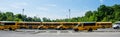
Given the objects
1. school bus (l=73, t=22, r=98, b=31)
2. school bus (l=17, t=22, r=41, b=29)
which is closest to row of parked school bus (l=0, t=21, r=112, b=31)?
school bus (l=17, t=22, r=41, b=29)

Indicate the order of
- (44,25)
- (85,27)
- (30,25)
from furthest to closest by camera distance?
(30,25)
(44,25)
(85,27)

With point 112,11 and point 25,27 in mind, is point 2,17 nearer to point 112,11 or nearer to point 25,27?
point 112,11

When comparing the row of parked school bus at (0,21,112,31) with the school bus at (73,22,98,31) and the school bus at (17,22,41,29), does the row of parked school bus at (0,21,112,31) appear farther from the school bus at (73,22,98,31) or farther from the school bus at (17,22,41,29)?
the school bus at (73,22,98,31)

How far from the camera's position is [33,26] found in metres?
68.0

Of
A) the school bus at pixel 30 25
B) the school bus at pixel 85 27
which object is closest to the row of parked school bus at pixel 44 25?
the school bus at pixel 30 25

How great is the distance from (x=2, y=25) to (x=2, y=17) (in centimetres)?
6522

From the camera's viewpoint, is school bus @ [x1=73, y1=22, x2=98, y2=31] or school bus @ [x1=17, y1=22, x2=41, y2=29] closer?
school bus @ [x1=73, y1=22, x2=98, y2=31]

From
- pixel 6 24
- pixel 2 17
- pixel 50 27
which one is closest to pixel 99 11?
pixel 2 17

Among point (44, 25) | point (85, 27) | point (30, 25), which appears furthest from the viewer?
point (30, 25)

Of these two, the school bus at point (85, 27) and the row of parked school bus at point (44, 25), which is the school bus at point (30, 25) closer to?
the row of parked school bus at point (44, 25)

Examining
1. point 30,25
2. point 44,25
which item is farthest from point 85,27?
point 30,25

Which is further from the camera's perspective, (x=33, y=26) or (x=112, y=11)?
(x=112, y=11)

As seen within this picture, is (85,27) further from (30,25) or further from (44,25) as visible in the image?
(30,25)

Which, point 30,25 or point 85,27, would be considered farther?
point 30,25
